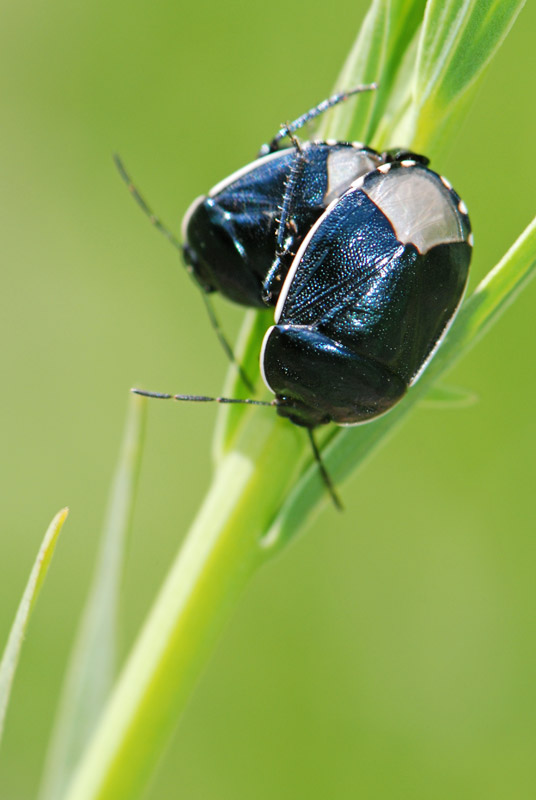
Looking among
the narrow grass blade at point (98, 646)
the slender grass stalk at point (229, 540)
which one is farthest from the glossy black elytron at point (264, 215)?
the narrow grass blade at point (98, 646)

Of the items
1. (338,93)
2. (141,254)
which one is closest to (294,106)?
(141,254)

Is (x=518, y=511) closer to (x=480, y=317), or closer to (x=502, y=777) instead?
(x=502, y=777)

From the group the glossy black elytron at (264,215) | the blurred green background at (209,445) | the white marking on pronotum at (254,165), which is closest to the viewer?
the glossy black elytron at (264,215)

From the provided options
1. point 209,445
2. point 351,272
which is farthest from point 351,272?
point 209,445

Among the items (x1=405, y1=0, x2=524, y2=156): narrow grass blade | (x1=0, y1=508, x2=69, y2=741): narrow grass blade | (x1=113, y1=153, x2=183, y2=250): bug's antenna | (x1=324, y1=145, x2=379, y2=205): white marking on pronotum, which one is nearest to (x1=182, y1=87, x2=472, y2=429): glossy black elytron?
(x1=324, y1=145, x2=379, y2=205): white marking on pronotum

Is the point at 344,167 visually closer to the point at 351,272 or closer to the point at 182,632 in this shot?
the point at 351,272

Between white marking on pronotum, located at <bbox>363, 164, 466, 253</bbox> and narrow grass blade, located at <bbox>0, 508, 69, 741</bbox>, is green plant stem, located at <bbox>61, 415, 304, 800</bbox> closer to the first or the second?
narrow grass blade, located at <bbox>0, 508, 69, 741</bbox>

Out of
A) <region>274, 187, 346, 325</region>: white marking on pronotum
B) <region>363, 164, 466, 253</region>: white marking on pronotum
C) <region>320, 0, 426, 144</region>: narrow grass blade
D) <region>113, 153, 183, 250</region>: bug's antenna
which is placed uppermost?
<region>320, 0, 426, 144</region>: narrow grass blade

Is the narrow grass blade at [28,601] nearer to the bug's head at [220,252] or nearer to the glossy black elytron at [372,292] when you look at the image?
the glossy black elytron at [372,292]
